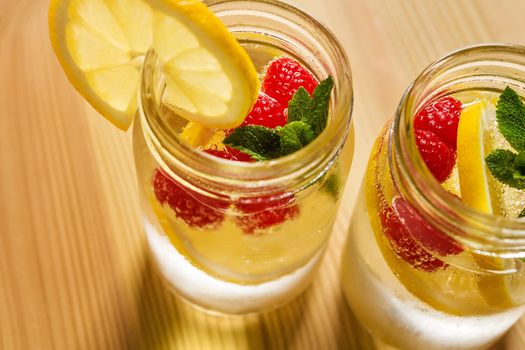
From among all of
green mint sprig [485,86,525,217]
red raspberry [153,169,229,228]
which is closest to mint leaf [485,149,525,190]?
green mint sprig [485,86,525,217]

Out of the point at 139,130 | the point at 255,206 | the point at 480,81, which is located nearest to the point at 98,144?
the point at 139,130

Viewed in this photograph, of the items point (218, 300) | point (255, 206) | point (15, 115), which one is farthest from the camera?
point (15, 115)

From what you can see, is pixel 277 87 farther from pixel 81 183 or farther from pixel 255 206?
pixel 81 183

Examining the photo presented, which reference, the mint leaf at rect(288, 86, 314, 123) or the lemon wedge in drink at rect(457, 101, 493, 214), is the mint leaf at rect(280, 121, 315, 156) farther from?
the lemon wedge in drink at rect(457, 101, 493, 214)

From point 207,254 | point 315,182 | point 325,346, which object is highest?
point 315,182

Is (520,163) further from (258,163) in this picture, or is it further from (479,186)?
(258,163)

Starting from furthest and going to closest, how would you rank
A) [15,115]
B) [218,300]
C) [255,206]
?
[15,115]
[218,300]
[255,206]
